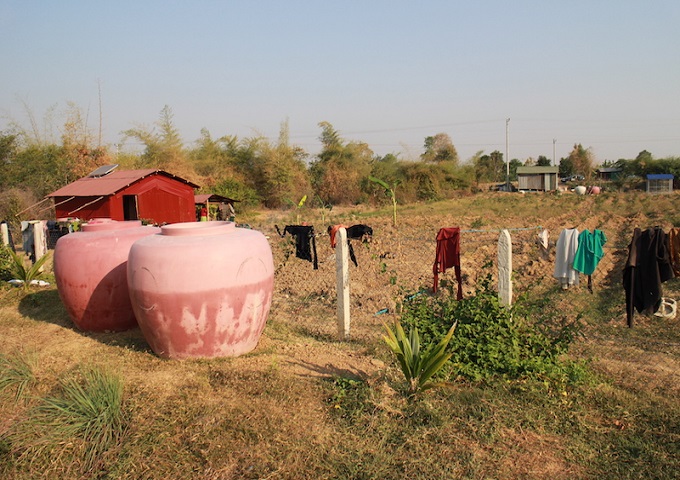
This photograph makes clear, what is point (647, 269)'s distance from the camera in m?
6.11

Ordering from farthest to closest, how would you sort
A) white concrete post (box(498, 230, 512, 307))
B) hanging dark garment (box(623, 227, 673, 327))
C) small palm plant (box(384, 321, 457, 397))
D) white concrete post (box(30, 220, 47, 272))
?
white concrete post (box(30, 220, 47, 272)), hanging dark garment (box(623, 227, 673, 327)), white concrete post (box(498, 230, 512, 307)), small palm plant (box(384, 321, 457, 397))

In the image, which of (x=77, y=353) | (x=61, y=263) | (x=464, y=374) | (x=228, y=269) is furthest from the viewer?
(x=61, y=263)

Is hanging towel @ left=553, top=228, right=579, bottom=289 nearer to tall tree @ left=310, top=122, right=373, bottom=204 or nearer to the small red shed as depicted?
the small red shed

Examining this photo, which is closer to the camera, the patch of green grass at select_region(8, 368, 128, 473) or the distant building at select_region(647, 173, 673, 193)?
the patch of green grass at select_region(8, 368, 128, 473)

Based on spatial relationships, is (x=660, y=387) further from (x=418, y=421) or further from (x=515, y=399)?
(x=418, y=421)

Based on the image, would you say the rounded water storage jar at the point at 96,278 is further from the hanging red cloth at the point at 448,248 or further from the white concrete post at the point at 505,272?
the white concrete post at the point at 505,272

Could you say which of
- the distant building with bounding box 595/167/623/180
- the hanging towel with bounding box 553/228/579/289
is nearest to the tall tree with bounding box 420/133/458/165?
the distant building with bounding box 595/167/623/180

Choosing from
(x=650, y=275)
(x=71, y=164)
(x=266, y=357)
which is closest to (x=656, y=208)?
(x=650, y=275)

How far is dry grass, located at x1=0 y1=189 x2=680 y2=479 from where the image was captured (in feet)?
10.6

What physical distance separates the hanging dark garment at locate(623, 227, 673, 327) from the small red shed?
1517cm

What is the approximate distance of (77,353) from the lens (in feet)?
17.1

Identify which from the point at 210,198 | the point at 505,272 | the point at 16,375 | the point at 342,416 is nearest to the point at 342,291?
the point at 505,272

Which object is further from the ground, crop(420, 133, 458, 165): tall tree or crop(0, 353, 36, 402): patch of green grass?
crop(420, 133, 458, 165): tall tree

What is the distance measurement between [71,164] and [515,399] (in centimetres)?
2610
